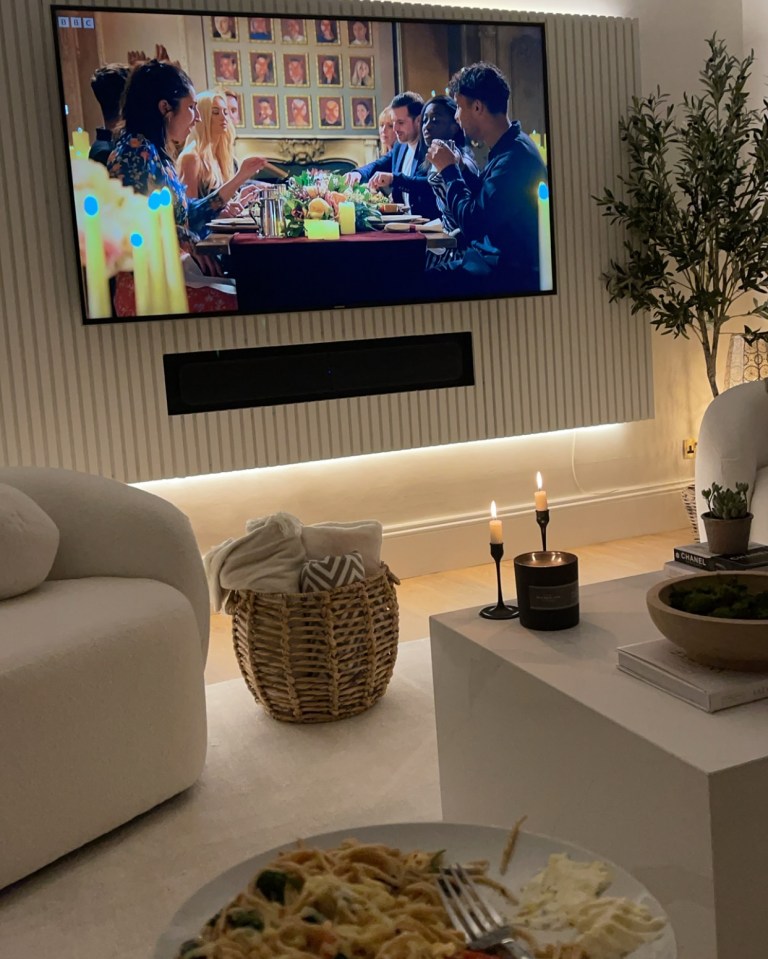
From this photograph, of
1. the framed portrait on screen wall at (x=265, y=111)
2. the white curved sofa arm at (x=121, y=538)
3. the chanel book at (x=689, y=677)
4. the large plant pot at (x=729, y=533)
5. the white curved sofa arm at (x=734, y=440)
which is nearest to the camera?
the chanel book at (x=689, y=677)

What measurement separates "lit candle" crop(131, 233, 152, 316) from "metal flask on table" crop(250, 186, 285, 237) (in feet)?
1.37

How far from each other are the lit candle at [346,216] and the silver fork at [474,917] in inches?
130

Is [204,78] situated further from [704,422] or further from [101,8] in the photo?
[704,422]

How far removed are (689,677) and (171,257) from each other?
8.85 feet

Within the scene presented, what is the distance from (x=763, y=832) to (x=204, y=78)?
3.19 meters

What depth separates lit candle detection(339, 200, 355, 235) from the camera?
3.93m

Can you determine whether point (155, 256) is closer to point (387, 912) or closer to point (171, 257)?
Answer: point (171, 257)

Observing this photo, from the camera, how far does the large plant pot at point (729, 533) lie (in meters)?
1.96

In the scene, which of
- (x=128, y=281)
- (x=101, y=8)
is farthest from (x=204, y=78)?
(x=128, y=281)

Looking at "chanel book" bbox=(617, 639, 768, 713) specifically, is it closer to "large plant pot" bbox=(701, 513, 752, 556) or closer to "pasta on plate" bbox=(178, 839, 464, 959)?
"large plant pot" bbox=(701, 513, 752, 556)

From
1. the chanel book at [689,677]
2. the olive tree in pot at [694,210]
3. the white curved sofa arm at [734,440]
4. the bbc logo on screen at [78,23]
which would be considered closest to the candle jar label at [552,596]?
the chanel book at [689,677]

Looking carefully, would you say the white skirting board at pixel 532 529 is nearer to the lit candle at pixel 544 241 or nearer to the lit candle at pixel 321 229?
the lit candle at pixel 544 241

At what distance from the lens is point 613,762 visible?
1.42 m

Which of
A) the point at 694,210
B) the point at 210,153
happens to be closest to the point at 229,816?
the point at 210,153
